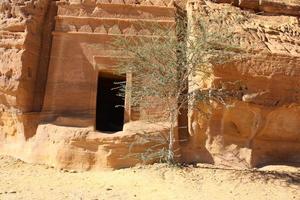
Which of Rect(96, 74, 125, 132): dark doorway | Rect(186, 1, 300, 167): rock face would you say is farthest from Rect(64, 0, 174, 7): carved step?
Rect(96, 74, 125, 132): dark doorway

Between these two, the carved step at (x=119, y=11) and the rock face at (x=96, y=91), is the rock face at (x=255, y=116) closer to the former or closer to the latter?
the rock face at (x=96, y=91)

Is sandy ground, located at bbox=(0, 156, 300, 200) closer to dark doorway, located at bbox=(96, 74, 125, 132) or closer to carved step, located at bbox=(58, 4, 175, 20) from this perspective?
dark doorway, located at bbox=(96, 74, 125, 132)

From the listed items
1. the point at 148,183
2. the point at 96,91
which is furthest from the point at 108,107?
the point at 148,183

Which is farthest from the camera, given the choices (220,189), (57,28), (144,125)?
(57,28)

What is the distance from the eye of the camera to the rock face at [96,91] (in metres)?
9.49

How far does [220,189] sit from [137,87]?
120 inches

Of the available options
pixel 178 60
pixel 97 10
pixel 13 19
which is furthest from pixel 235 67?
pixel 13 19

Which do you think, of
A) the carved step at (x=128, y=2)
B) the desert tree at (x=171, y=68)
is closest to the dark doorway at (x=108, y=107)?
the desert tree at (x=171, y=68)

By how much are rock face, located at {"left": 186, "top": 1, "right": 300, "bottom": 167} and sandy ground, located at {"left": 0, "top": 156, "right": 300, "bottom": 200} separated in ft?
2.03

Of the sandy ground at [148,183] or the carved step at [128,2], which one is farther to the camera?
the carved step at [128,2]

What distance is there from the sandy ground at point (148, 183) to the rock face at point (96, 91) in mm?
436

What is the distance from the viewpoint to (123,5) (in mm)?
10828

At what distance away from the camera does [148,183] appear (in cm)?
838

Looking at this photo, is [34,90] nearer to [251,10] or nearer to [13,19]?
[13,19]
